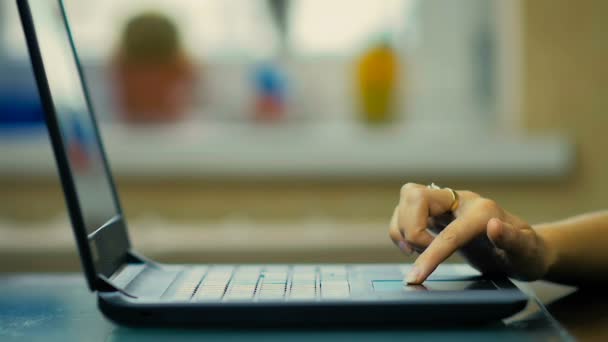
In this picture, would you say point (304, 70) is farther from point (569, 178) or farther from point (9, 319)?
point (9, 319)

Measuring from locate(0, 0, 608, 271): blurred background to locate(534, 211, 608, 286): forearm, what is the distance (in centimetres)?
81

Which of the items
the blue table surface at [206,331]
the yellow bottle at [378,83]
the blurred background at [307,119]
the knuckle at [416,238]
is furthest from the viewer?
the yellow bottle at [378,83]

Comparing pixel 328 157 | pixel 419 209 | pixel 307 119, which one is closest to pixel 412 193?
pixel 419 209

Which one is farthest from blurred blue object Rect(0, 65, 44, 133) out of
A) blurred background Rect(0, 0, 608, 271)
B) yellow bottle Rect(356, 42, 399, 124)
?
yellow bottle Rect(356, 42, 399, 124)

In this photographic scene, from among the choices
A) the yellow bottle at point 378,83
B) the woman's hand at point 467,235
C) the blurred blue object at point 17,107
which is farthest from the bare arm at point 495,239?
the blurred blue object at point 17,107

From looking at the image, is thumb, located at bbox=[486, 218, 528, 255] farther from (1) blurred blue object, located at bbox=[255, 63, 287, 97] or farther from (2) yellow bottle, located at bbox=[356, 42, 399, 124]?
(1) blurred blue object, located at bbox=[255, 63, 287, 97]

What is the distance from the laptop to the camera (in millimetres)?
515

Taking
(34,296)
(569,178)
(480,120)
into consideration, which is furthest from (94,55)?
(34,296)

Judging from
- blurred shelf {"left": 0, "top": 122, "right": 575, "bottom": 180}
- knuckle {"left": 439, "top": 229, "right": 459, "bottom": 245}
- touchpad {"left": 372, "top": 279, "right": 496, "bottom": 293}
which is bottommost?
blurred shelf {"left": 0, "top": 122, "right": 575, "bottom": 180}

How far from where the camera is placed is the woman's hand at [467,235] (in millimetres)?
577

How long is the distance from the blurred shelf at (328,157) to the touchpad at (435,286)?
3.66 feet

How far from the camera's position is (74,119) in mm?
642

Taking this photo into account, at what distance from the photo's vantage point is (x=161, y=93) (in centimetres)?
195

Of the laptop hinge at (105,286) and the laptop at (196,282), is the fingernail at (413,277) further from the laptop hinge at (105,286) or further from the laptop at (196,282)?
the laptop hinge at (105,286)
